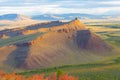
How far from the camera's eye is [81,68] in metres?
164

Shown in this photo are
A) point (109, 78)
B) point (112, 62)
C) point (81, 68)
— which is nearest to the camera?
point (109, 78)

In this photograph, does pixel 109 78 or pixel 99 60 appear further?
pixel 99 60

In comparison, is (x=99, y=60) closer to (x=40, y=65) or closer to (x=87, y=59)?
(x=87, y=59)

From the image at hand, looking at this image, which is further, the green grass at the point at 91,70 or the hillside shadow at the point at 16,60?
the hillside shadow at the point at 16,60

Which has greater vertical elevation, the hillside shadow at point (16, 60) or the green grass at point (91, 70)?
the green grass at point (91, 70)

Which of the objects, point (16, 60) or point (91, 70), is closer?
point (91, 70)

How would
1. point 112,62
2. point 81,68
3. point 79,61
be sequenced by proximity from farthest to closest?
point 79,61 < point 112,62 < point 81,68

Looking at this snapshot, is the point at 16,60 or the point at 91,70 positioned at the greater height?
the point at 91,70

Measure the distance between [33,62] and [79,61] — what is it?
2466cm

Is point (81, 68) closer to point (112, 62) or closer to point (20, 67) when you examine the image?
point (112, 62)

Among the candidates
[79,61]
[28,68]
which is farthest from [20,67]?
[79,61]

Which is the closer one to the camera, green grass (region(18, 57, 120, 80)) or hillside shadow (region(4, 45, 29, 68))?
green grass (region(18, 57, 120, 80))

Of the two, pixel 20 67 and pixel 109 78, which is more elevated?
pixel 109 78

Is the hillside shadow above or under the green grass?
under
